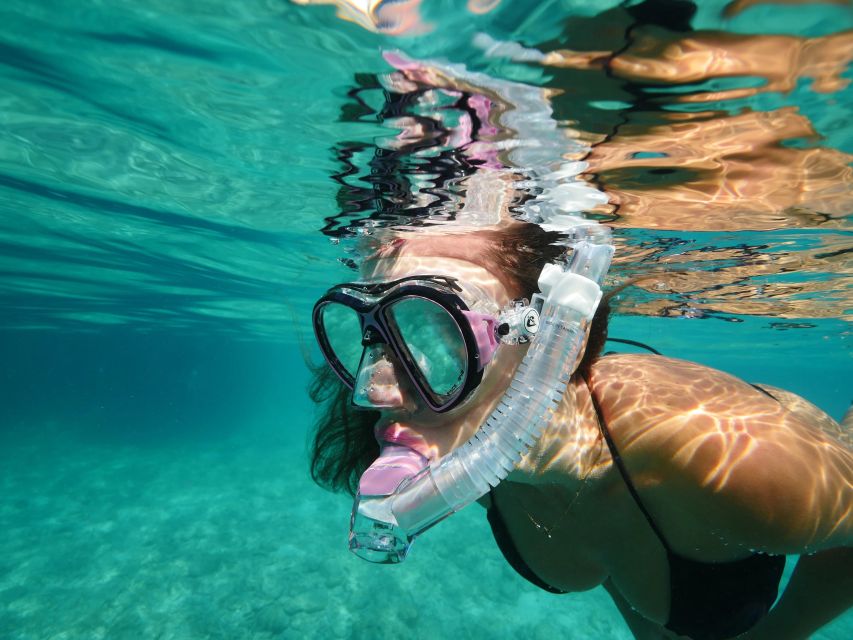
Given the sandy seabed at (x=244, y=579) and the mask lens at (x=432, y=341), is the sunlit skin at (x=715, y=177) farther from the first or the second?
the sandy seabed at (x=244, y=579)

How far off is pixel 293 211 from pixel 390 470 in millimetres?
8134

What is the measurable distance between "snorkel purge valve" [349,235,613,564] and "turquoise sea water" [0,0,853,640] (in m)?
2.08

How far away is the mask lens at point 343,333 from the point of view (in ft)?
12.6

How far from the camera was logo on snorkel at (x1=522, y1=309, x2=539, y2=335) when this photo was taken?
286 cm

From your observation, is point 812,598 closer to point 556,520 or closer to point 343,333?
point 556,520

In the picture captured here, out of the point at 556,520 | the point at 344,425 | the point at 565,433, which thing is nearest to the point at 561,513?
the point at 556,520

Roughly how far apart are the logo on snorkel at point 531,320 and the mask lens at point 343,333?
152cm

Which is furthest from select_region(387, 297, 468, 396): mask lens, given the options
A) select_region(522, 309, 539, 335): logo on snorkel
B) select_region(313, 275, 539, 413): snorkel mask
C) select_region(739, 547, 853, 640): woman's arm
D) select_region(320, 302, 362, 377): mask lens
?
select_region(739, 547, 853, 640): woman's arm

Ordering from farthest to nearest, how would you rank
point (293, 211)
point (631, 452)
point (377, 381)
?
1. point (293, 211)
2. point (377, 381)
3. point (631, 452)

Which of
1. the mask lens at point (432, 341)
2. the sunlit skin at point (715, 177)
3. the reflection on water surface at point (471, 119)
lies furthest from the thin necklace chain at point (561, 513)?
the sunlit skin at point (715, 177)

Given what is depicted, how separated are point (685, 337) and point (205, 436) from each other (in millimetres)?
45970

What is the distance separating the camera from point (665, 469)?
2.65 meters

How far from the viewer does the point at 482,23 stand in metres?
3.28

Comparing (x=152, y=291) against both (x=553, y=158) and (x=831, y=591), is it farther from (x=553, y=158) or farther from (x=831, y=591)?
(x=831, y=591)
